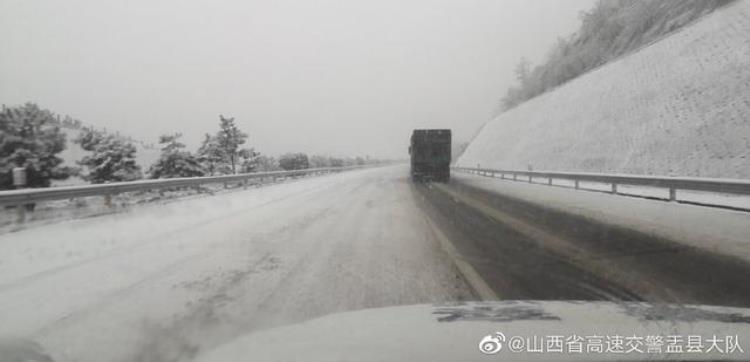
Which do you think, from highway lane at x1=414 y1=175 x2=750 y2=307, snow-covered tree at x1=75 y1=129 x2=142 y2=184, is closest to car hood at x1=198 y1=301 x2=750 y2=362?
highway lane at x1=414 y1=175 x2=750 y2=307

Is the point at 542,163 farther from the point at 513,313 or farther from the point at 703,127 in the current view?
the point at 513,313

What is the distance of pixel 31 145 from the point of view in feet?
66.5

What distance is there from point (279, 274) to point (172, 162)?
1141 inches

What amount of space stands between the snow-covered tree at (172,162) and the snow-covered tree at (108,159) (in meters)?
1.52

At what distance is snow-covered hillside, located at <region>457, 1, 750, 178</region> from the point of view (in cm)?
1928

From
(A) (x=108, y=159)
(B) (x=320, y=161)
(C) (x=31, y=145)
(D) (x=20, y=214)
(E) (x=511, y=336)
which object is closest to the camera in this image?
(E) (x=511, y=336)

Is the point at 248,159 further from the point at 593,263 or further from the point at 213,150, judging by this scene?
the point at 593,263

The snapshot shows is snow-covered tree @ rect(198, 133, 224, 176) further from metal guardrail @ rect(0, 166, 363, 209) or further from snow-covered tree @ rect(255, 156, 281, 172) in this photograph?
metal guardrail @ rect(0, 166, 363, 209)

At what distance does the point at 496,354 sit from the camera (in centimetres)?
208

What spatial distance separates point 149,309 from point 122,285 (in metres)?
1.09

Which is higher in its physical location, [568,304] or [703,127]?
[703,127]

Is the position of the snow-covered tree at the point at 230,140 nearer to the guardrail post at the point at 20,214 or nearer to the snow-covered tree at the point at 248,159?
the snow-covered tree at the point at 248,159

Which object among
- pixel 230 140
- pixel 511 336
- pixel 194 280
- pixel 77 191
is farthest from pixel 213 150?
pixel 511 336

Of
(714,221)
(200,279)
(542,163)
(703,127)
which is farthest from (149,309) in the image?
(542,163)
